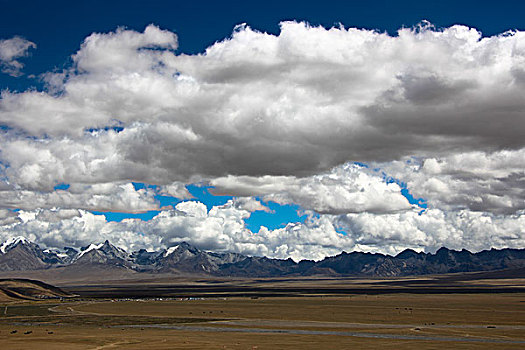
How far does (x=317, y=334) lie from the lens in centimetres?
11100

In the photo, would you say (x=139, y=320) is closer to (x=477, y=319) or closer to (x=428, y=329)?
(x=428, y=329)

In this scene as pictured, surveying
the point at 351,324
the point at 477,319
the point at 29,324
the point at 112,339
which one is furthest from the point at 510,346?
the point at 29,324

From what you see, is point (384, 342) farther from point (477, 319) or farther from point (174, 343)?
point (477, 319)

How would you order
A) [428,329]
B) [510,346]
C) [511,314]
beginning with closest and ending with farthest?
[510,346]
[428,329]
[511,314]

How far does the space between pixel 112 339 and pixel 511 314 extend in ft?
384

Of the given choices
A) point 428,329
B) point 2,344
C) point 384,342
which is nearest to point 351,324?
point 428,329

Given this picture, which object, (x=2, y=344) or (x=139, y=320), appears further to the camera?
(x=139, y=320)

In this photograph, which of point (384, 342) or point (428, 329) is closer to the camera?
point (384, 342)

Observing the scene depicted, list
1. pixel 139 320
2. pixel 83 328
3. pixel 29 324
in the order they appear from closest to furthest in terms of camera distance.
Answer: pixel 83 328 → pixel 29 324 → pixel 139 320

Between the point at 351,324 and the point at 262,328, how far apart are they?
2296cm

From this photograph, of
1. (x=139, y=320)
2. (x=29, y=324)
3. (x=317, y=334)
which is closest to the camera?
(x=317, y=334)

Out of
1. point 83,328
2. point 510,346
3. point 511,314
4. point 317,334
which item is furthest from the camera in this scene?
point 511,314

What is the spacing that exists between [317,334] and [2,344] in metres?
57.9

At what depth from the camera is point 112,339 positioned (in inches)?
4058
